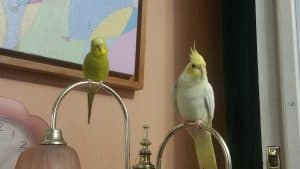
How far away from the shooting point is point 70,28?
1.03 metres

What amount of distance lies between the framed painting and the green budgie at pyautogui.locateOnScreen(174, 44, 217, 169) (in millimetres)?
286

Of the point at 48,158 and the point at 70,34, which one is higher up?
the point at 70,34

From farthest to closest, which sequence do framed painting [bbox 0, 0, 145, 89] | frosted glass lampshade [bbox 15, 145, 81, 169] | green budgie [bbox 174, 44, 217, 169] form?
1. framed painting [bbox 0, 0, 145, 89]
2. green budgie [bbox 174, 44, 217, 169]
3. frosted glass lampshade [bbox 15, 145, 81, 169]

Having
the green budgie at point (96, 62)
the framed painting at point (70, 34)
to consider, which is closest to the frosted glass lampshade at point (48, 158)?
the green budgie at point (96, 62)

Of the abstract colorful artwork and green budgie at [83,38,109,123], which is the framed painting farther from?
green budgie at [83,38,109,123]

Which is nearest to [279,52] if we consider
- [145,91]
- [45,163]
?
[145,91]

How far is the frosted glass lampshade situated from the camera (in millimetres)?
724

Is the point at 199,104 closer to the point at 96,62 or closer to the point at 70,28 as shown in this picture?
the point at 96,62

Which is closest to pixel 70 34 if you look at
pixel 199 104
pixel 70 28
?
pixel 70 28

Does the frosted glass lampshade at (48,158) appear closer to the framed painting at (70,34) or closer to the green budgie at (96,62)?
the green budgie at (96,62)

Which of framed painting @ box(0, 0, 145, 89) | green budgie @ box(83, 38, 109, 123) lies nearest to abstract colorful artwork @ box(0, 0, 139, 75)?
framed painting @ box(0, 0, 145, 89)

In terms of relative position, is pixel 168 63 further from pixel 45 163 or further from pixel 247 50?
pixel 45 163

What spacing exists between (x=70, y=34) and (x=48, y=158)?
38 cm

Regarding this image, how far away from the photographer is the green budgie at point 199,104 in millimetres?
825
